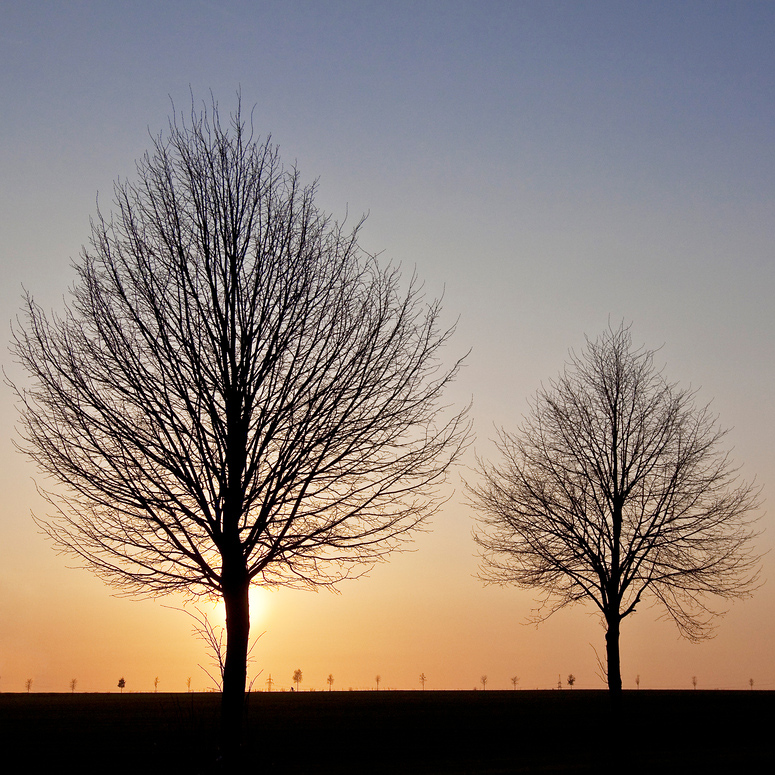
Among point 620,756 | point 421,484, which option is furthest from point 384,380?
point 620,756

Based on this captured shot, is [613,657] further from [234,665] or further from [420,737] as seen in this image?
[234,665]

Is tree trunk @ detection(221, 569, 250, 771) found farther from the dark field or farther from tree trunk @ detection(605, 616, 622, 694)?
tree trunk @ detection(605, 616, 622, 694)

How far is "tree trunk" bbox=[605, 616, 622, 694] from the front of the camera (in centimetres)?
1761

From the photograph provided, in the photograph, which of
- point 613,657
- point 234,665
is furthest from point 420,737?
point 234,665

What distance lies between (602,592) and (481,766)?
→ 4749 millimetres

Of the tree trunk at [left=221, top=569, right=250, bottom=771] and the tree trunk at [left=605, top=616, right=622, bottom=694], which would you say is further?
the tree trunk at [left=605, top=616, right=622, bottom=694]

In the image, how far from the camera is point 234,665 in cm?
884

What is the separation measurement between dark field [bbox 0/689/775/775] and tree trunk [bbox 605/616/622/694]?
1.89ft

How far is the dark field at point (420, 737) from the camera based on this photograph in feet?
50.2

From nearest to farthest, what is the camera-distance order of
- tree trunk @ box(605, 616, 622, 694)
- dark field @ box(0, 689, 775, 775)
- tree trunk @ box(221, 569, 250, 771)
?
1. tree trunk @ box(221, 569, 250, 771)
2. dark field @ box(0, 689, 775, 775)
3. tree trunk @ box(605, 616, 622, 694)

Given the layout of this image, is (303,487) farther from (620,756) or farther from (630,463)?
(630,463)

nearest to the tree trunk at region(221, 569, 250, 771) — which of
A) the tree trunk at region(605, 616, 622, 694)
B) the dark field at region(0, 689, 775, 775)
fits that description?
the dark field at region(0, 689, 775, 775)

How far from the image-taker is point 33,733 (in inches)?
964

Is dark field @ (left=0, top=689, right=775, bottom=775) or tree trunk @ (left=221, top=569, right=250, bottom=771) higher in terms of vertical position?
tree trunk @ (left=221, top=569, right=250, bottom=771)
